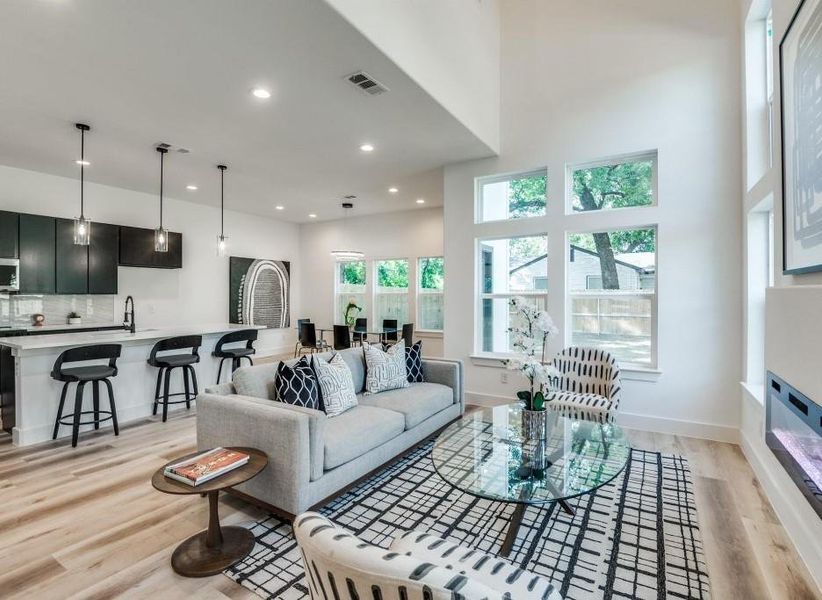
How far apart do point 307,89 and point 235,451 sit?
105 inches

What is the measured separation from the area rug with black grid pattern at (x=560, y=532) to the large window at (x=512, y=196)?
2.93 meters

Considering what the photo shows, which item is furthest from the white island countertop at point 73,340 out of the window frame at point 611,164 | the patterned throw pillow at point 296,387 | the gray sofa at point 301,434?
the window frame at point 611,164

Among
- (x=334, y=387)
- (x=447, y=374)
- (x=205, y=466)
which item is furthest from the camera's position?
(x=447, y=374)

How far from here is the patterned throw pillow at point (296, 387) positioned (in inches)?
114

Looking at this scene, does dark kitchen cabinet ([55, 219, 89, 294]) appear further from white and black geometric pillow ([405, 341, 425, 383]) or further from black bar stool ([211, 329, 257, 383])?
white and black geometric pillow ([405, 341, 425, 383])

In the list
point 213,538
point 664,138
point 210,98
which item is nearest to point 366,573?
point 213,538

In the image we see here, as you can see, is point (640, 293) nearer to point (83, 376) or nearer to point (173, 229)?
point (83, 376)

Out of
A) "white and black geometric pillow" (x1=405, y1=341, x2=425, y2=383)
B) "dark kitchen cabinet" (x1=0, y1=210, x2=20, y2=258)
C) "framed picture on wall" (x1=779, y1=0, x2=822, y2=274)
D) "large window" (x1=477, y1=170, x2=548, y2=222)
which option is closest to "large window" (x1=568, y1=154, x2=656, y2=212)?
"large window" (x1=477, y1=170, x2=548, y2=222)

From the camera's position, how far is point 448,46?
3703 millimetres

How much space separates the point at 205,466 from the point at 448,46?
12.3ft

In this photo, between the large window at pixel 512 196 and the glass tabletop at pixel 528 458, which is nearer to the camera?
the glass tabletop at pixel 528 458

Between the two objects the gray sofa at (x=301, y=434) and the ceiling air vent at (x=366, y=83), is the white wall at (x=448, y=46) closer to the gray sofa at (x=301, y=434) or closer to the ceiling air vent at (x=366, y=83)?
the ceiling air vent at (x=366, y=83)

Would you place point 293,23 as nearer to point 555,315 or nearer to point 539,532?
point 539,532

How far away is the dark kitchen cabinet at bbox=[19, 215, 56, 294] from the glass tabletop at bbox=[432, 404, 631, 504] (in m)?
5.76
